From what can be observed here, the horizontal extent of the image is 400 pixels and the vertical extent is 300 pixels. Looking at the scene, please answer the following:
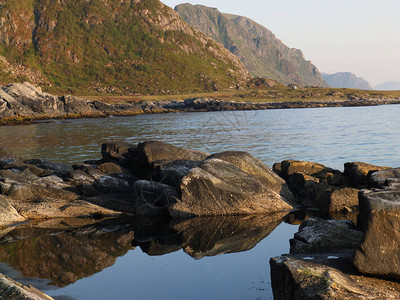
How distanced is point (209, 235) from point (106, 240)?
2941 millimetres

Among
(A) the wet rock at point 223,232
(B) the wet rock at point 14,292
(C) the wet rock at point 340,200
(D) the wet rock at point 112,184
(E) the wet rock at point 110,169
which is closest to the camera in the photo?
(B) the wet rock at point 14,292

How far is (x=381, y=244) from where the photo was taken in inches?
272

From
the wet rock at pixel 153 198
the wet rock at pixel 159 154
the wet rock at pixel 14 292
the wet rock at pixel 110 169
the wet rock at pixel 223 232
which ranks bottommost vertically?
the wet rock at pixel 223 232

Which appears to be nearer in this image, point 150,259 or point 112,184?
point 150,259

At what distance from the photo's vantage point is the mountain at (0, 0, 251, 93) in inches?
6457

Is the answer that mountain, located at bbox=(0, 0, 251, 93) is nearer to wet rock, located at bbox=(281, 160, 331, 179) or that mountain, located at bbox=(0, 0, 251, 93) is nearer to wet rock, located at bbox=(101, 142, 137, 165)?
wet rock, located at bbox=(101, 142, 137, 165)

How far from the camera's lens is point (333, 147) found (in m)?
37.1

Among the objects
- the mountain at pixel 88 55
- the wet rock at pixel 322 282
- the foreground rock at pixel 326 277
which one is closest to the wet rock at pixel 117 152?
the foreground rock at pixel 326 277

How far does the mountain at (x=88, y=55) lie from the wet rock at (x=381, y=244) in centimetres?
15638

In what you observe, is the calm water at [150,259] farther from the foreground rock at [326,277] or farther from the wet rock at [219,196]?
the foreground rock at [326,277]

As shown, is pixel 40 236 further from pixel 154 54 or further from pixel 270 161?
pixel 154 54

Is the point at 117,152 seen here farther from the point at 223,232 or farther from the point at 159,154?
the point at 223,232

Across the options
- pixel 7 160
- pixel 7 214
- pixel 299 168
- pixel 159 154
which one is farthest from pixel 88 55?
pixel 7 214

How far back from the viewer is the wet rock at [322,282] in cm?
619
